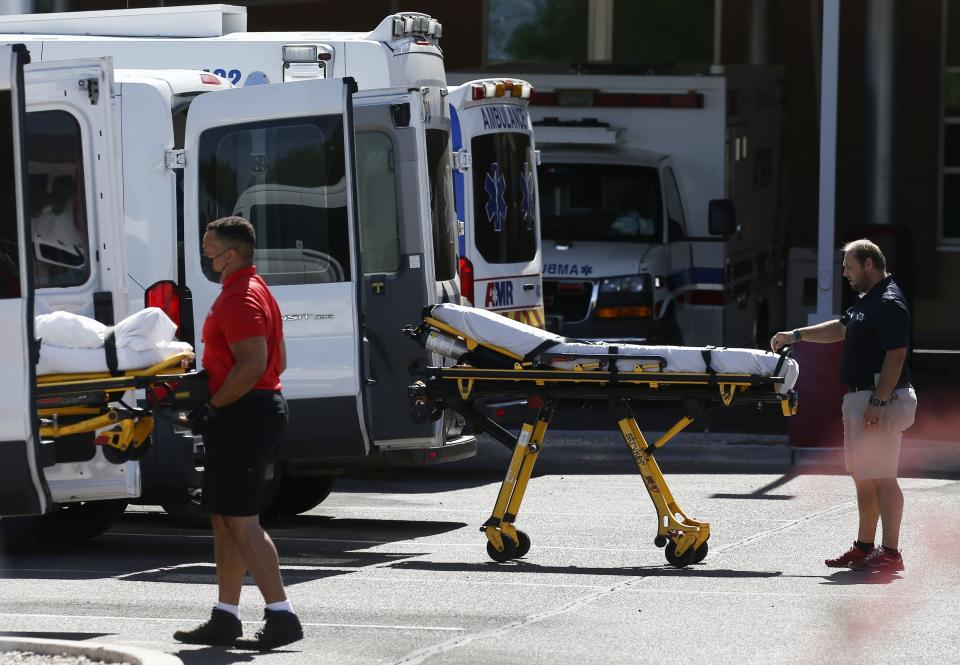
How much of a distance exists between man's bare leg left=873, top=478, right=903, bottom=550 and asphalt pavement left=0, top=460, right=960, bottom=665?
23 centimetres

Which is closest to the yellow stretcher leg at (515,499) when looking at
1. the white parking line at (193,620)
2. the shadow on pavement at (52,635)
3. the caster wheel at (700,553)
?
the caster wheel at (700,553)

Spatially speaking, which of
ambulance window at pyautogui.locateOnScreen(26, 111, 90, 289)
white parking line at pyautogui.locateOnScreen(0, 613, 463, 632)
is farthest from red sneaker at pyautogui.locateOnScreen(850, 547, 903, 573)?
ambulance window at pyautogui.locateOnScreen(26, 111, 90, 289)

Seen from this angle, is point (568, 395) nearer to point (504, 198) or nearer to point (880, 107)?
point (504, 198)

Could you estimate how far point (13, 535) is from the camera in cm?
1051

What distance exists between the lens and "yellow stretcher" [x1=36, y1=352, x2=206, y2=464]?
8266 mm

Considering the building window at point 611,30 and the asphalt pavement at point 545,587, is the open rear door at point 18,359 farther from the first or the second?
the building window at point 611,30

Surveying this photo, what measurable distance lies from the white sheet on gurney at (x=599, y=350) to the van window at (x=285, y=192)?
2.79ft

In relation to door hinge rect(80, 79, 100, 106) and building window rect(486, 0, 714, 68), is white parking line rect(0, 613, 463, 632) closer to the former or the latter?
door hinge rect(80, 79, 100, 106)

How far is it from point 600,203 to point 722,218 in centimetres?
118

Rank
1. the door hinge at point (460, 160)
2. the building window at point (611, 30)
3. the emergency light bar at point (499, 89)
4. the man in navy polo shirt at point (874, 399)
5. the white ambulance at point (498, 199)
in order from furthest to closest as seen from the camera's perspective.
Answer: the building window at point (611, 30)
the emergency light bar at point (499, 89)
the white ambulance at point (498, 199)
the door hinge at point (460, 160)
the man in navy polo shirt at point (874, 399)

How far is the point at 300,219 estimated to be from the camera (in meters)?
10.5

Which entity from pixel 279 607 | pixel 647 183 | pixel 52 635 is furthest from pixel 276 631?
pixel 647 183

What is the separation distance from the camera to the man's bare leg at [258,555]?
7555 millimetres

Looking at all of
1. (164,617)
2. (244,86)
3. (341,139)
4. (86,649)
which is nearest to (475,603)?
(164,617)
